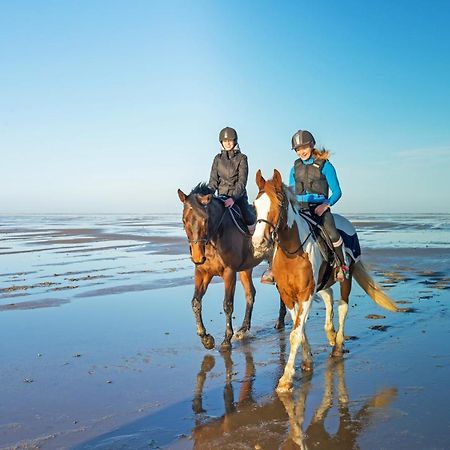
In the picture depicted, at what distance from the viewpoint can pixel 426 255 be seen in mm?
20219

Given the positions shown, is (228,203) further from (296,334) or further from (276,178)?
(296,334)

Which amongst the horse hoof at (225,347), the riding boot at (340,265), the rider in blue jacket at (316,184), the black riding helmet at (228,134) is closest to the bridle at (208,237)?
the rider in blue jacket at (316,184)

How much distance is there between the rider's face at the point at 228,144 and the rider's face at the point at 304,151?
199 centimetres

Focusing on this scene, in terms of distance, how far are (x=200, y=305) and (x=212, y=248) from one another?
968 mm

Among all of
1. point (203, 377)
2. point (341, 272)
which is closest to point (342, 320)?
point (341, 272)

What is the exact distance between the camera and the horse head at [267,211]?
17.9 ft

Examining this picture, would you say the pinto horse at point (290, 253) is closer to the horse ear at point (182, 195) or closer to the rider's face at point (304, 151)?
the rider's face at point (304, 151)

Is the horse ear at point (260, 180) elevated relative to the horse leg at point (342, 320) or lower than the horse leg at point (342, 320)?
elevated

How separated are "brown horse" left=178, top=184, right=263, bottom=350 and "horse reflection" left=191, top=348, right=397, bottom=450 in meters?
1.79

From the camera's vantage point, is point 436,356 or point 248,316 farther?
point 248,316

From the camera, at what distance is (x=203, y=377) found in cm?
619

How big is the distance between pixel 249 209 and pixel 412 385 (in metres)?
4.36

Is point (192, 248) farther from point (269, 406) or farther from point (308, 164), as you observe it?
point (269, 406)

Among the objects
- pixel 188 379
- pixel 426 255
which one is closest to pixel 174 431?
pixel 188 379
